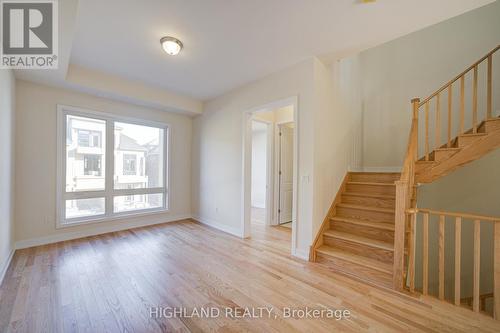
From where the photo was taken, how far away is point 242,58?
2812mm

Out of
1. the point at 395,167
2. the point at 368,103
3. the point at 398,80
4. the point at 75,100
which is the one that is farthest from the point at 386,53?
the point at 75,100

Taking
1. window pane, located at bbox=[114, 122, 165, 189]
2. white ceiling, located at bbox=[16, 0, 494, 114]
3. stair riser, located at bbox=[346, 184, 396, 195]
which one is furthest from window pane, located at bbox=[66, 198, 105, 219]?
stair riser, located at bbox=[346, 184, 396, 195]

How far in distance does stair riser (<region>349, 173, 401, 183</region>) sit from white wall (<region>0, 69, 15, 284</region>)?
504 cm

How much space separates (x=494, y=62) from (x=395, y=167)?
→ 230 cm

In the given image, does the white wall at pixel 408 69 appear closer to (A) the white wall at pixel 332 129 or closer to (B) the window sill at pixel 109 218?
(A) the white wall at pixel 332 129

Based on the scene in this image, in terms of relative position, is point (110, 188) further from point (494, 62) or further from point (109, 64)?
point (494, 62)

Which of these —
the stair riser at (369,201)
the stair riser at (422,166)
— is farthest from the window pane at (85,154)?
the stair riser at (422,166)

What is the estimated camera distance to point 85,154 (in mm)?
3682

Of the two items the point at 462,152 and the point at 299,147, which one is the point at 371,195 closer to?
the point at 462,152

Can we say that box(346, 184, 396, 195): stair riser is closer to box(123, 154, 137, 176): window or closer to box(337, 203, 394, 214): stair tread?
box(337, 203, 394, 214): stair tread

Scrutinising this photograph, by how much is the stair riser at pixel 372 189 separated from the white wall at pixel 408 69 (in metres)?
1.55

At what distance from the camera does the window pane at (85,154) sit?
3.54 metres

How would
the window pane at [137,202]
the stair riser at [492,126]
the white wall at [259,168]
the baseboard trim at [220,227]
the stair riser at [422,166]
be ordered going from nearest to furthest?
the stair riser at [492,126], the stair riser at [422,166], the baseboard trim at [220,227], the window pane at [137,202], the white wall at [259,168]
